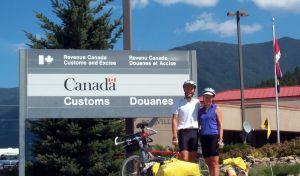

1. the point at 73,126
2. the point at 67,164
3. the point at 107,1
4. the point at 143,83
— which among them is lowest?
the point at 67,164

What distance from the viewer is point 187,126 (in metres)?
10.3

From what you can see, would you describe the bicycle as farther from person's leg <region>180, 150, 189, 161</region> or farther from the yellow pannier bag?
the yellow pannier bag

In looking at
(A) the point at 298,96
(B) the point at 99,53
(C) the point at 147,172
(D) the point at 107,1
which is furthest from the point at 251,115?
(C) the point at 147,172

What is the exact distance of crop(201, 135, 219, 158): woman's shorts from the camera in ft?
32.9

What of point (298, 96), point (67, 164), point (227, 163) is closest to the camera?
point (227, 163)

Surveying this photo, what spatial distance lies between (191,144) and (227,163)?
72 cm

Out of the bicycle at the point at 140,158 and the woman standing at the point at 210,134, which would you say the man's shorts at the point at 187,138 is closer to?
the woman standing at the point at 210,134

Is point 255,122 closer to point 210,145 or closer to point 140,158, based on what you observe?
point 140,158

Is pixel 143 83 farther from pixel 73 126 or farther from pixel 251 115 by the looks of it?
pixel 251 115

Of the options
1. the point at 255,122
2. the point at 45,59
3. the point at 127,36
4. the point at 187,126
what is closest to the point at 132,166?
the point at 187,126

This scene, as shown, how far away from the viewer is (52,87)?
13945 millimetres

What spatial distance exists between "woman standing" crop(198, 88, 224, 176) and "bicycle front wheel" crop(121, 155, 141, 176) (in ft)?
5.67

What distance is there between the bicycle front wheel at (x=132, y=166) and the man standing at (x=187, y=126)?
135 centimetres

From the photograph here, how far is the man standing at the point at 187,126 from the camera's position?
1028 cm
